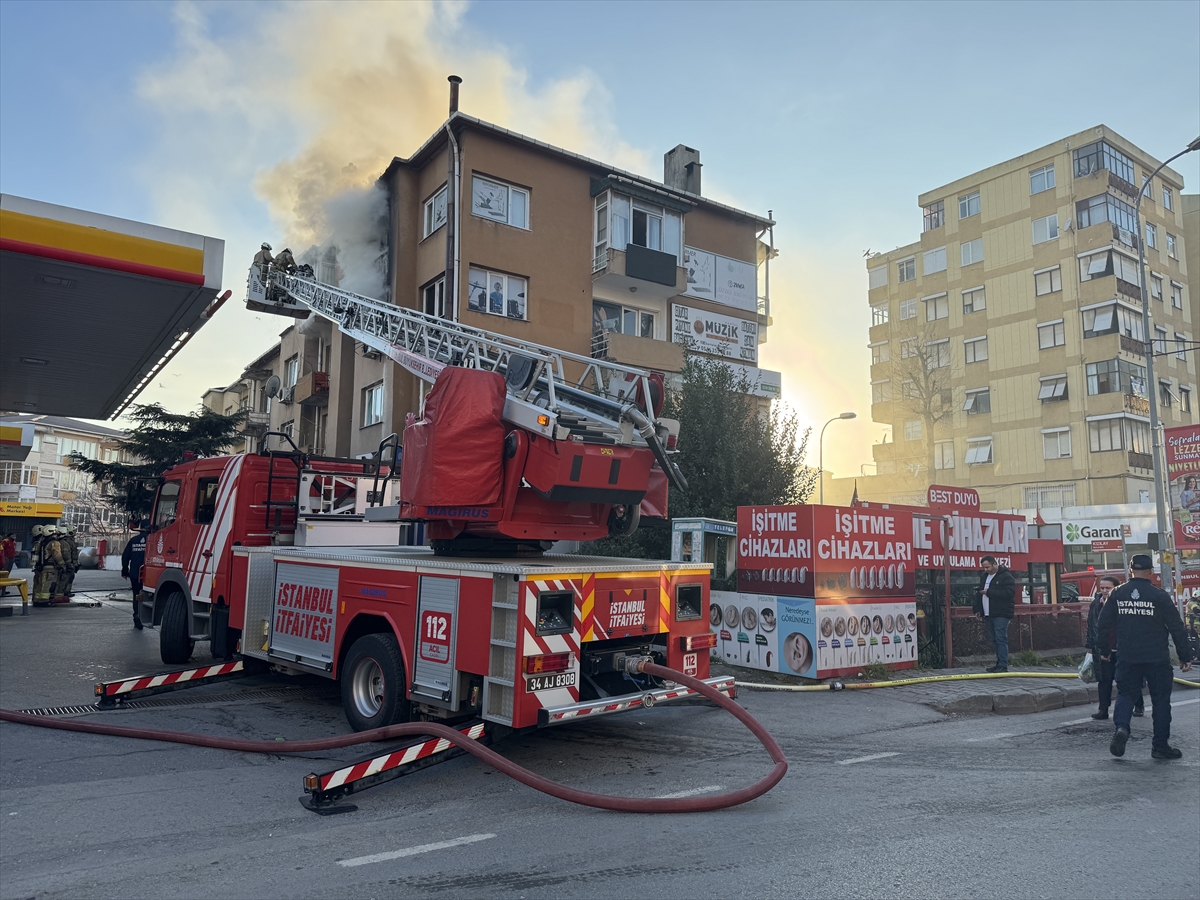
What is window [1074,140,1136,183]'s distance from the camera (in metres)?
41.4

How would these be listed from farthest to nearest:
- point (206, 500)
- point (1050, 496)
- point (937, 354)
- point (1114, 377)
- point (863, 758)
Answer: point (937, 354)
point (1050, 496)
point (1114, 377)
point (206, 500)
point (863, 758)

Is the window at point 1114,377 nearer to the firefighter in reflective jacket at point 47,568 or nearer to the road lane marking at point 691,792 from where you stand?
the road lane marking at point 691,792

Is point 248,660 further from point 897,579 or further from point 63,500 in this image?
point 63,500

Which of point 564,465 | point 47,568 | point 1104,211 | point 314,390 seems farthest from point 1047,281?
point 47,568

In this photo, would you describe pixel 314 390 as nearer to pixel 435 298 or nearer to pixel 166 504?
pixel 435 298

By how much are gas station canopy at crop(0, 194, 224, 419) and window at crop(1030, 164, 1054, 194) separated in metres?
45.1

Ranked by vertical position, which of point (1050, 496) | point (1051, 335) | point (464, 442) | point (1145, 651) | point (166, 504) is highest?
point (1051, 335)

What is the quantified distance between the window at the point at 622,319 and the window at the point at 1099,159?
28776 mm

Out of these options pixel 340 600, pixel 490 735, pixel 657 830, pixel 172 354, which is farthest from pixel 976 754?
pixel 172 354

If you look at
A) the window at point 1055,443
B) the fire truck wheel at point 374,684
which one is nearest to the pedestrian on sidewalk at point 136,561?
the fire truck wheel at point 374,684

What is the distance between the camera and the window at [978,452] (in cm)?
4494

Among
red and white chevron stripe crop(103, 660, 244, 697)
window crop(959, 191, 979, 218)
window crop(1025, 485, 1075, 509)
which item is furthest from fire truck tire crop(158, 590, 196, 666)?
window crop(959, 191, 979, 218)

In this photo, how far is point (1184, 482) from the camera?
66.7 ft

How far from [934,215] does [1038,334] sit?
33.8 feet
